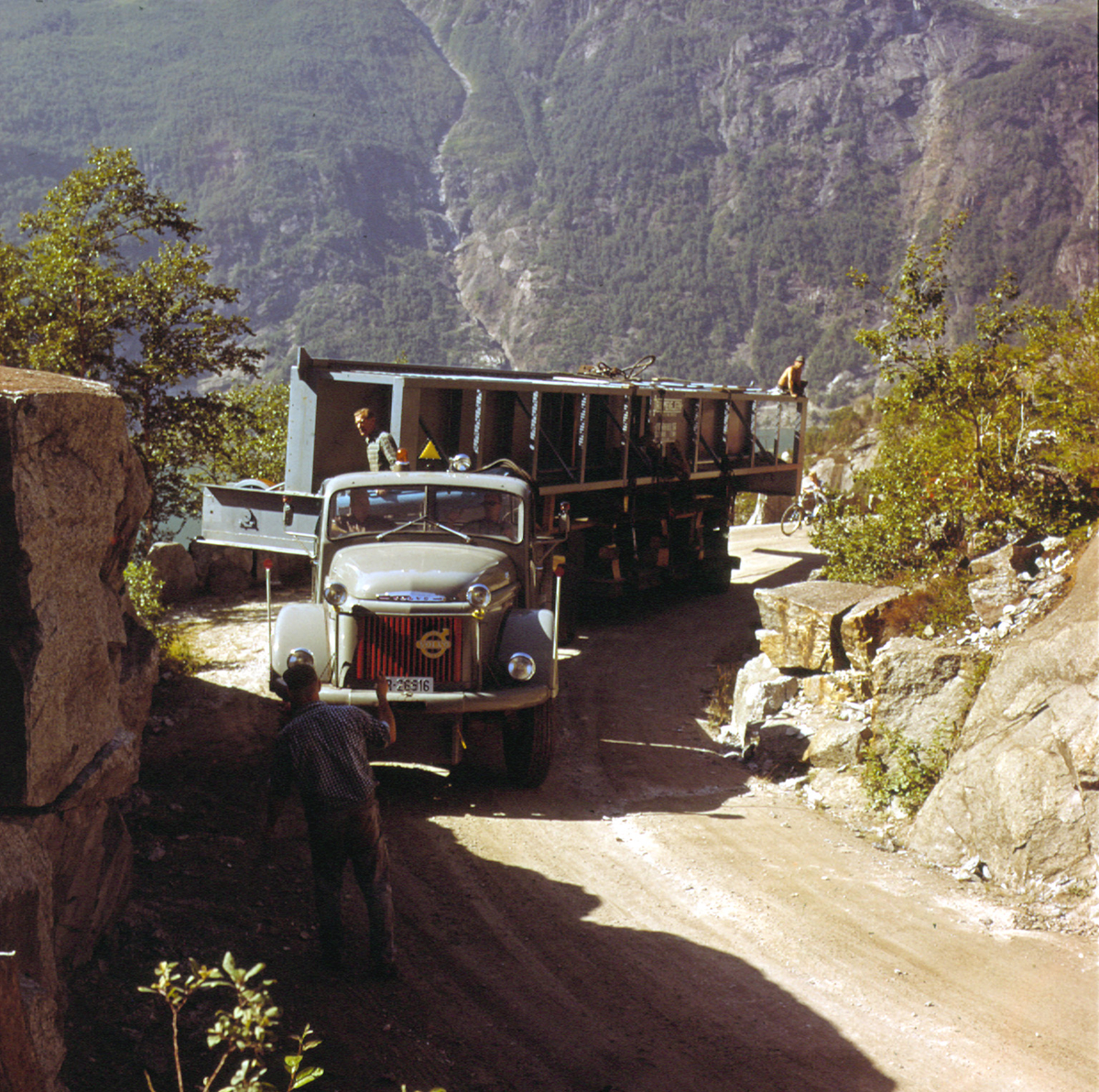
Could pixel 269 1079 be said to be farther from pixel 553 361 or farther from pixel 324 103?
pixel 324 103

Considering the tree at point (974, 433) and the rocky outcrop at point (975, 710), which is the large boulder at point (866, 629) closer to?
the rocky outcrop at point (975, 710)

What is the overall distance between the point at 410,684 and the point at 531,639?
0.97m

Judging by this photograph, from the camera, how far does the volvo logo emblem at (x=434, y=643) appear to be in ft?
25.0

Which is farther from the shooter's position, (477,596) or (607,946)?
(477,596)

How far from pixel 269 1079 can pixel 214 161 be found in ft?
362

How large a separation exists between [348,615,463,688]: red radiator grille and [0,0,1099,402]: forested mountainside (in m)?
70.4

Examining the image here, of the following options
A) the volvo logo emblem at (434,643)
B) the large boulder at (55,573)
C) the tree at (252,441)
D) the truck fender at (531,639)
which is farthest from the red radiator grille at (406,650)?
the tree at (252,441)

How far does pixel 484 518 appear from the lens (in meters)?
8.73

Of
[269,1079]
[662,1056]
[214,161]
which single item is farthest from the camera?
[214,161]

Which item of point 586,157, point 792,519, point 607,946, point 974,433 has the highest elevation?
point 586,157

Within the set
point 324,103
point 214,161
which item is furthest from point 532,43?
point 214,161

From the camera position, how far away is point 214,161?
103250 mm

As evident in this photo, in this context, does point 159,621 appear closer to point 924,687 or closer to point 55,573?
point 924,687

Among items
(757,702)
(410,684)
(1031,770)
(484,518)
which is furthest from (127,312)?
(1031,770)
